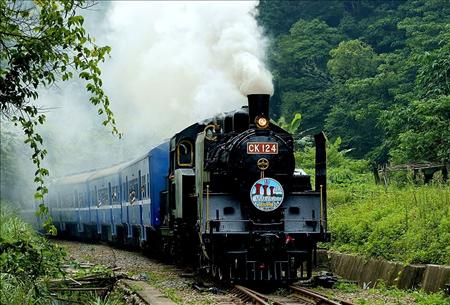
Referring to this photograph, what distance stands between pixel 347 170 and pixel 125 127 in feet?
56.5

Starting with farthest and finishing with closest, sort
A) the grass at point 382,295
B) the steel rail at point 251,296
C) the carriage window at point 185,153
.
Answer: the carriage window at point 185,153 < the steel rail at point 251,296 < the grass at point 382,295

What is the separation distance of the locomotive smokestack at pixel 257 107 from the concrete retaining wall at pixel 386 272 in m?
3.26

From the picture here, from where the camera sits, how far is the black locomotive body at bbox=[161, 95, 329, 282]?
13367 millimetres

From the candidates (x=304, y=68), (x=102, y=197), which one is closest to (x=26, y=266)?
(x=102, y=197)

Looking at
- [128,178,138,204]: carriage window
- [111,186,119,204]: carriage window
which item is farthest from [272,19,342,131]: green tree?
[128,178,138,204]: carriage window

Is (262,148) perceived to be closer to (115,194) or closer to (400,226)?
(400,226)

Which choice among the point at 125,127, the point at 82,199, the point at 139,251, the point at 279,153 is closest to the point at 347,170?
the point at 139,251

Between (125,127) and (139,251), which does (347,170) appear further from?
(125,127)

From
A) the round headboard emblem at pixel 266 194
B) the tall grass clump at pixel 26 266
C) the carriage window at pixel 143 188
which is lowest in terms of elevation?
the tall grass clump at pixel 26 266

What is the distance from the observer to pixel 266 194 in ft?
44.3

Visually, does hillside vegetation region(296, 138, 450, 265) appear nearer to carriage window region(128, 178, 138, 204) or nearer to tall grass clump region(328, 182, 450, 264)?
tall grass clump region(328, 182, 450, 264)

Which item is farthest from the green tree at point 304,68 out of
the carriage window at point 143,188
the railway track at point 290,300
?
the railway track at point 290,300

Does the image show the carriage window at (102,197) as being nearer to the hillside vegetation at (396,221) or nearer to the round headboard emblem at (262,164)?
the hillside vegetation at (396,221)

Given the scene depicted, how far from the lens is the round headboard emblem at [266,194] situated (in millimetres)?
13461
